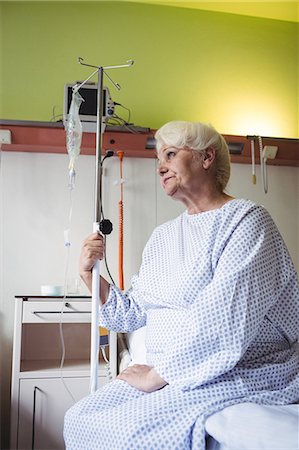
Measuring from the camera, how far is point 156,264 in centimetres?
162

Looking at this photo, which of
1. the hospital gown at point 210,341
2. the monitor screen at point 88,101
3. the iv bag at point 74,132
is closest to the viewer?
the hospital gown at point 210,341

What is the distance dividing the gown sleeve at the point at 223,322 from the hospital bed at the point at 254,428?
117mm

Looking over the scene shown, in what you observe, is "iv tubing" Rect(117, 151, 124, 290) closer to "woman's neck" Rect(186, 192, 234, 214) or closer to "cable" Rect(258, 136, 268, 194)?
"cable" Rect(258, 136, 268, 194)

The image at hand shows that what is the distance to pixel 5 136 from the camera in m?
2.65

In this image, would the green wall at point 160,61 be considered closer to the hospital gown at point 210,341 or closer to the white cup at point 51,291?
the white cup at point 51,291

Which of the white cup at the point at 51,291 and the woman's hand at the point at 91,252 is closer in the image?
the woman's hand at the point at 91,252

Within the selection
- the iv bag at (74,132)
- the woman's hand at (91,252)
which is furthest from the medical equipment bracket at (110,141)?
the woman's hand at (91,252)

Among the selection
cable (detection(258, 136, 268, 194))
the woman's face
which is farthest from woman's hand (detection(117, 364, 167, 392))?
cable (detection(258, 136, 268, 194))

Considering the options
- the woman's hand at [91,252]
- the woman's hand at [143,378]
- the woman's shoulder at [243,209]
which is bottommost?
the woman's hand at [143,378]

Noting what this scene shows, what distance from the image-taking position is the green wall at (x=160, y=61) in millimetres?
2939

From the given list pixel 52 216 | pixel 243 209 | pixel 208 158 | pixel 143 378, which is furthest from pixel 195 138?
pixel 52 216

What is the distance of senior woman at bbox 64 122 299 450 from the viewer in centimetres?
114

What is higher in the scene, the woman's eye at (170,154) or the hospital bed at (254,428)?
the woman's eye at (170,154)

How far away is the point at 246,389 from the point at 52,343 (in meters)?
1.74
